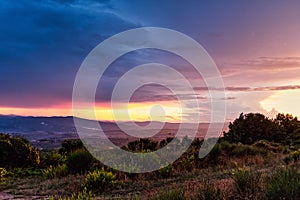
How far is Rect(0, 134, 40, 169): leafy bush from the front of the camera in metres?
16.8

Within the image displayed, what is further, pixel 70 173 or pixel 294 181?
pixel 70 173

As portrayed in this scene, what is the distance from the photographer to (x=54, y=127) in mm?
25672

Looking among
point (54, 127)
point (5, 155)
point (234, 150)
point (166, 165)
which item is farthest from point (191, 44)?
point (54, 127)

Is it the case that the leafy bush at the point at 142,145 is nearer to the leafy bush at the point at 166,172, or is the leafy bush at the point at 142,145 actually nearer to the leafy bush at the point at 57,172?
the leafy bush at the point at 57,172

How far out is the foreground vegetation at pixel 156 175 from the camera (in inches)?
276

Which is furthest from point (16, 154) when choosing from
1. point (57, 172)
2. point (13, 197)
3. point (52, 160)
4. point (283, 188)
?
point (283, 188)

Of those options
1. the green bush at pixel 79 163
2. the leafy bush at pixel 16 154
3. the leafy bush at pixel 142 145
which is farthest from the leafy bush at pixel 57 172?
the leafy bush at pixel 16 154

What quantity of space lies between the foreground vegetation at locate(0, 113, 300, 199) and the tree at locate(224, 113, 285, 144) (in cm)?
499

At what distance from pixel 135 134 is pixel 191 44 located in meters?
4.70

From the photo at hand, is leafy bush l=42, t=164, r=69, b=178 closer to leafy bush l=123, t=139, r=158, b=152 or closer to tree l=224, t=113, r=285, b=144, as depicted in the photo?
leafy bush l=123, t=139, r=158, b=152

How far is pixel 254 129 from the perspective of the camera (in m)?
27.1

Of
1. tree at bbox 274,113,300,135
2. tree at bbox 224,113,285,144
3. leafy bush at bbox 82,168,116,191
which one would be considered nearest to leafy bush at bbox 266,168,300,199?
leafy bush at bbox 82,168,116,191

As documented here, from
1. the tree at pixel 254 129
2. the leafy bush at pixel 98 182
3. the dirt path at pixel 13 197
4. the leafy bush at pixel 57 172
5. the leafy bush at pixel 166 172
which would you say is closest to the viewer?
the dirt path at pixel 13 197

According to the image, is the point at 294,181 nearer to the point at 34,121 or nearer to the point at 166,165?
the point at 166,165
